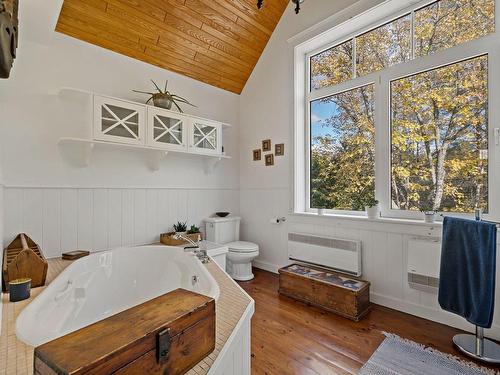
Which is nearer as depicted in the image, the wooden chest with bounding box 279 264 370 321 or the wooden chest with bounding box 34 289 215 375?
the wooden chest with bounding box 34 289 215 375

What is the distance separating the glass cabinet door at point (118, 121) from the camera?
231 cm

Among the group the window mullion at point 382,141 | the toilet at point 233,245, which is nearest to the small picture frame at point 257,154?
the toilet at point 233,245

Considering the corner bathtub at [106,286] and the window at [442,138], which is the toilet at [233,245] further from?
the window at [442,138]

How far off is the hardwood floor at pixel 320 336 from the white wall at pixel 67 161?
161 cm

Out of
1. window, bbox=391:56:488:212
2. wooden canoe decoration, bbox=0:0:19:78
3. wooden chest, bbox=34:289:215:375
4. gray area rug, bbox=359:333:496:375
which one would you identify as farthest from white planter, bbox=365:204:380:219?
wooden canoe decoration, bbox=0:0:19:78

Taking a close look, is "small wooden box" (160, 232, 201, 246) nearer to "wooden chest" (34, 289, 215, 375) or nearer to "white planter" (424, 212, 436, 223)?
"wooden chest" (34, 289, 215, 375)

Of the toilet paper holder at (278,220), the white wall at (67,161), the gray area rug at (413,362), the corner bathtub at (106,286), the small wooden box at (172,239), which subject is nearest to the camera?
the corner bathtub at (106,286)

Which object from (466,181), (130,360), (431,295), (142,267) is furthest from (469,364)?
(142,267)

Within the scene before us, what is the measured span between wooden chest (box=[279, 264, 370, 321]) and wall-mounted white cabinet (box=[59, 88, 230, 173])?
1695 millimetres

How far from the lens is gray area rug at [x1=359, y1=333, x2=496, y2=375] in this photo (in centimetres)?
155

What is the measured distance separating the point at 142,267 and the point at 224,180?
167 centimetres

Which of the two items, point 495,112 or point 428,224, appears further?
point 428,224

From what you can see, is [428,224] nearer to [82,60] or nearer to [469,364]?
[469,364]

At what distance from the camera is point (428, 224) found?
211 cm
